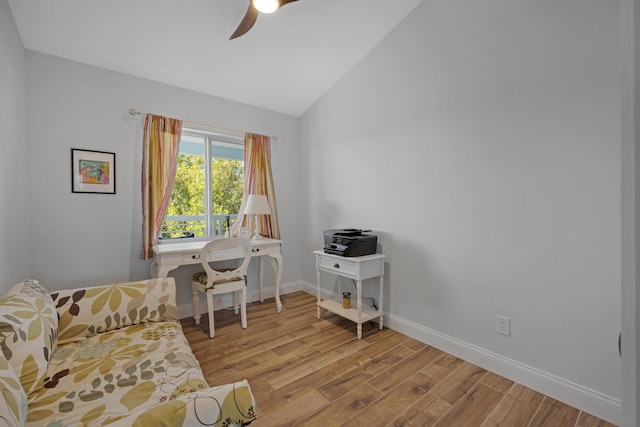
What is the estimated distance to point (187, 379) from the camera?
1315mm

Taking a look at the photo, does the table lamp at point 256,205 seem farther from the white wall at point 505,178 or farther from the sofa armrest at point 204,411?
the sofa armrest at point 204,411

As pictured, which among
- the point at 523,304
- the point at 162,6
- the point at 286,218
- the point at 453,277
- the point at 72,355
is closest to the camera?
the point at 72,355

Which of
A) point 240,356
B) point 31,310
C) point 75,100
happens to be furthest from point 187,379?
point 75,100

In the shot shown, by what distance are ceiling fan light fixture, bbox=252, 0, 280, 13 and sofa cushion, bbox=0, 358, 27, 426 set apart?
1997 millimetres

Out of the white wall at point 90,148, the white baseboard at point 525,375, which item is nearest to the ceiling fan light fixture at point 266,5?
the white wall at point 90,148

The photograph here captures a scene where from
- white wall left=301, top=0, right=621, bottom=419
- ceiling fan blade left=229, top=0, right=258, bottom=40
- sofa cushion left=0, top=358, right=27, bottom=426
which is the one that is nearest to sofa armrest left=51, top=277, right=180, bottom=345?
sofa cushion left=0, top=358, right=27, bottom=426

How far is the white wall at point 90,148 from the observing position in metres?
2.32

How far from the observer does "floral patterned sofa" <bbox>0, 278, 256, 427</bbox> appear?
34.8 inches

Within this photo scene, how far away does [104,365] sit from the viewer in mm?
1407

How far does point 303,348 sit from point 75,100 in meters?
2.88

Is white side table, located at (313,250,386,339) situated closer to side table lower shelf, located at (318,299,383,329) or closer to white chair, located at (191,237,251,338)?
side table lower shelf, located at (318,299,383,329)

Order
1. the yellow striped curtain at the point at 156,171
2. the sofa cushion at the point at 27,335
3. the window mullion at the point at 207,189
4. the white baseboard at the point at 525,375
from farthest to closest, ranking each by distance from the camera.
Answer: the window mullion at the point at 207,189, the yellow striped curtain at the point at 156,171, the white baseboard at the point at 525,375, the sofa cushion at the point at 27,335

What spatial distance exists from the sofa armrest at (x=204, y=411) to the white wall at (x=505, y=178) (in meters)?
1.84

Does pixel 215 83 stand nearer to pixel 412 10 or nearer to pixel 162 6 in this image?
pixel 162 6
